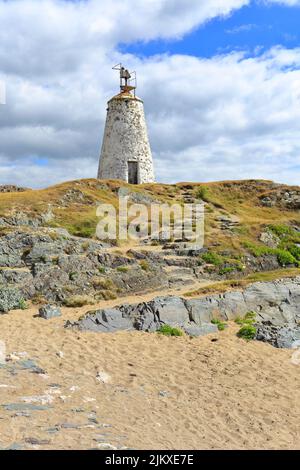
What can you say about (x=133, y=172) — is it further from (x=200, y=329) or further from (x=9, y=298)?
(x=200, y=329)

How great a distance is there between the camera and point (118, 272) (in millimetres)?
22438

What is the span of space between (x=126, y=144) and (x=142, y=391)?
3473cm

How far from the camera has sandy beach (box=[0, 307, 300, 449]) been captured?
8891 millimetres

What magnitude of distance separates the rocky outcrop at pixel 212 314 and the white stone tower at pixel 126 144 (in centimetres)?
2602

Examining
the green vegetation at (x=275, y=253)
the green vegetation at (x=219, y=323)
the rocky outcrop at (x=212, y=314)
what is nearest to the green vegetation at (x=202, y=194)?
the green vegetation at (x=275, y=253)

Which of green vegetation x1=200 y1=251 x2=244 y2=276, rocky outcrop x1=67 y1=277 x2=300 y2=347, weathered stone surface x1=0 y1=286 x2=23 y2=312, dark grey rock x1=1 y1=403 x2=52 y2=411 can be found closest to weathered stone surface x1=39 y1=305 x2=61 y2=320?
weathered stone surface x1=0 y1=286 x2=23 y2=312

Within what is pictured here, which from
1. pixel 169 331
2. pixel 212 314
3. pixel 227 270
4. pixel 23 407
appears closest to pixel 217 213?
pixel 227 270

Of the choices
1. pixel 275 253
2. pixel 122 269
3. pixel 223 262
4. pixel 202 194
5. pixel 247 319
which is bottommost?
pixel 247 319

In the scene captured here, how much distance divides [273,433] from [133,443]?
3.21 metres

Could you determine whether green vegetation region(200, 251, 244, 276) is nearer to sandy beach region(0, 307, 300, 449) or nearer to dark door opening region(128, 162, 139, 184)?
sandy beach region(0, 307, 300, 449)

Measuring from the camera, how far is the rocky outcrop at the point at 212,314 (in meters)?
16.1

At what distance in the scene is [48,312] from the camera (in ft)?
56.2

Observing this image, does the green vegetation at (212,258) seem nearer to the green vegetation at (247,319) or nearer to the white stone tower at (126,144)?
the green vegetation at (247,319)

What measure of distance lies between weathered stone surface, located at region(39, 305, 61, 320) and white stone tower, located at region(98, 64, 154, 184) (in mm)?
27123
